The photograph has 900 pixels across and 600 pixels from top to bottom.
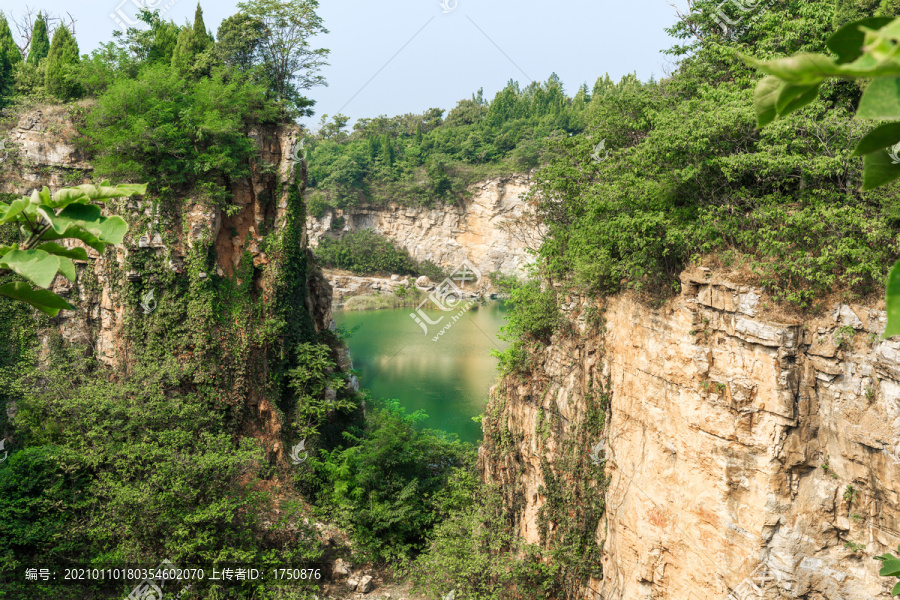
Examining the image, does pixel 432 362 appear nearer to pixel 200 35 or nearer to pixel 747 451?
pixel 200 35

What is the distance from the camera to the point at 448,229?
33656mm

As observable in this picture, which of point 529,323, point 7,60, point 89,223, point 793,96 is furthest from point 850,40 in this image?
point 7,60

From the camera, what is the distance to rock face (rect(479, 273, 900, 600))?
16.2ft

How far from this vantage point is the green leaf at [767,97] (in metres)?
0.79

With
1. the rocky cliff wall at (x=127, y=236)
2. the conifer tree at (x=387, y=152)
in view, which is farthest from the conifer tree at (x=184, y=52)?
the conifer tree at (x=387, y=152)

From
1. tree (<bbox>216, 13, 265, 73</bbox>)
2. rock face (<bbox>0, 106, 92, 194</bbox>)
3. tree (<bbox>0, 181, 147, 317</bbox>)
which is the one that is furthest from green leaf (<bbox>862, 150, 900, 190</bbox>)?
tree (<bbox>216, 13, 265, 73</bbox>)

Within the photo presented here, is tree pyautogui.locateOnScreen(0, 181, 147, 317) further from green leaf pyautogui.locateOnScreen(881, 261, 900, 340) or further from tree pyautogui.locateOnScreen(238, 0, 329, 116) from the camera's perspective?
tree pyautogui.locateOnScreen(238, 0, 329, 116)

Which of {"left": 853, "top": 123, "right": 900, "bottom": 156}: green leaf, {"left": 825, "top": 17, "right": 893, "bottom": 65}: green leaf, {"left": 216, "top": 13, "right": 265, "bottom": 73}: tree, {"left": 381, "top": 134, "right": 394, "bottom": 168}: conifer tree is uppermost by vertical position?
{"left": 381, "top": 134, "right": 394, "bottom": 168}: conifer tree

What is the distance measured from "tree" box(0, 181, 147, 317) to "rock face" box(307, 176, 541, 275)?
31.5 m

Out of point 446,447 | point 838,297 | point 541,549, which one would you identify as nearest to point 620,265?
point 838,297

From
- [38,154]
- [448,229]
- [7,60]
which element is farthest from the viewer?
[448,229]

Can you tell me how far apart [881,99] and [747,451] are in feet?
18.9

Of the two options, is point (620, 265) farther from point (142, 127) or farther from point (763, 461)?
point (142, 127)

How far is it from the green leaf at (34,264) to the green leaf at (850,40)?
127 centimetres
